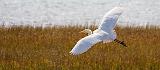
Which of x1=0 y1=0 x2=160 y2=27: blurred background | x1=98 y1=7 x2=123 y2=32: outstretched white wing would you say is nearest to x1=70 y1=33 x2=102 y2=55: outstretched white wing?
x1=98 y1=7 x2=123 y2=32: outstretched white wing

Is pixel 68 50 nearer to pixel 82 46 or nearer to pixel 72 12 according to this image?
pixel 82 46

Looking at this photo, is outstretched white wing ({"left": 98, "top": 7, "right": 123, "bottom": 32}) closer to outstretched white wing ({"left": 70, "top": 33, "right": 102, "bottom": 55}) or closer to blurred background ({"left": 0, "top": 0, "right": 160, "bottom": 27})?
outstretched white wing ({"left": 70, "top": 33, "right": 102, "bottom": 55})

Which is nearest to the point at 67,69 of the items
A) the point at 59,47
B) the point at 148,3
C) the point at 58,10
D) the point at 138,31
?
the point at 59,47

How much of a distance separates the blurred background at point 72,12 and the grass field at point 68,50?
671 centimetres

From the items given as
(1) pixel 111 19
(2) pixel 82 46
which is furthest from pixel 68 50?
(2) pixel 82 46

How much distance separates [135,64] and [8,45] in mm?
3666

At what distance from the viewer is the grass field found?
10.0m

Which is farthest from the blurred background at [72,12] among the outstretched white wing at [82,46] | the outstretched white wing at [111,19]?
the outstretched white wing at [82,46]

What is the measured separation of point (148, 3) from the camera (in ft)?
104

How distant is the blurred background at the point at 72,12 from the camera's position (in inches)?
922

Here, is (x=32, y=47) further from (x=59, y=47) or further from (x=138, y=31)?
(x=138, y=31)

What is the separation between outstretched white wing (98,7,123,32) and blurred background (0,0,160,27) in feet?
37.8

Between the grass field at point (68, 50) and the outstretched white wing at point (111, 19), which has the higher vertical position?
the outstretched white wing at point (111, 19)

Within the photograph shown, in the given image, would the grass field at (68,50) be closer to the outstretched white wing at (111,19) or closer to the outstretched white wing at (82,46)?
the outstretched white wing at (111,19)
